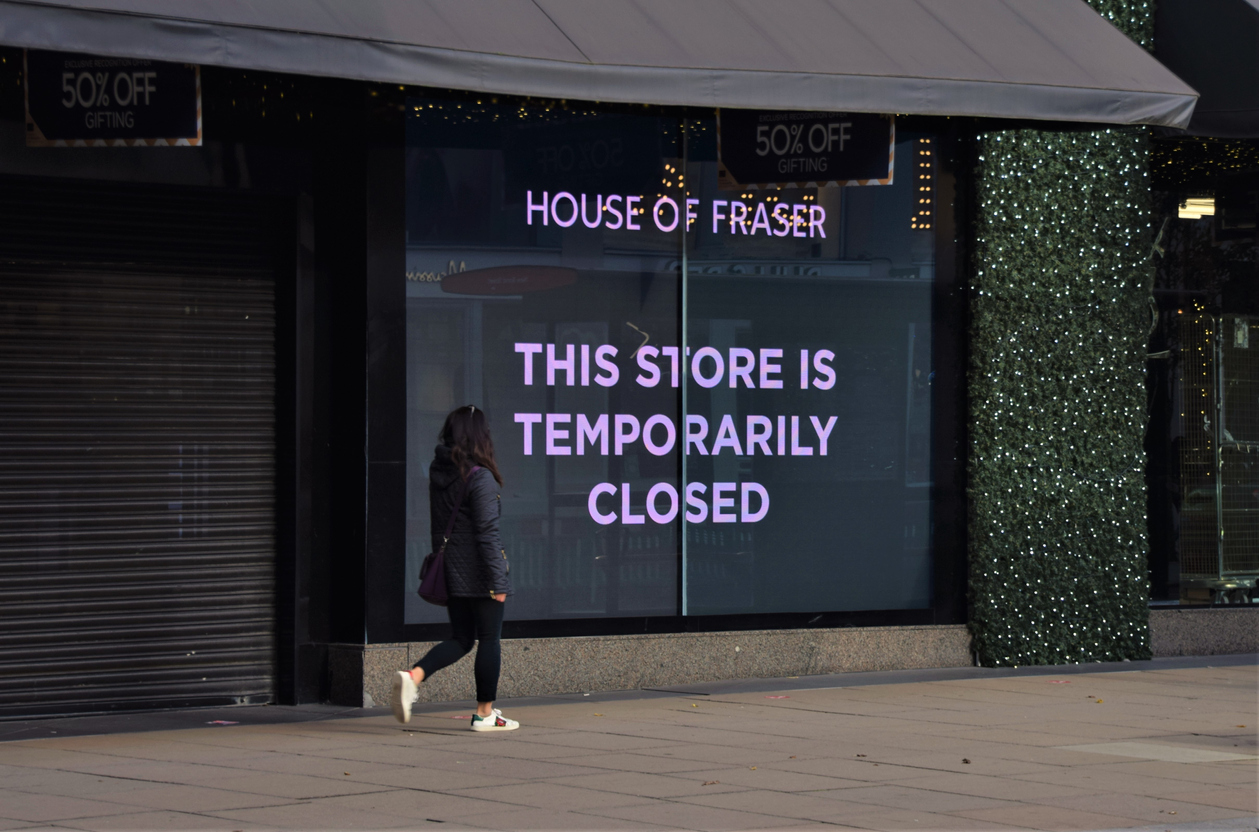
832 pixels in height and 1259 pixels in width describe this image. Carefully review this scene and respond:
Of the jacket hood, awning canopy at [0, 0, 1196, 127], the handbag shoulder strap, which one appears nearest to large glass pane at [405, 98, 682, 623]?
awning canopy at [0, 0, 1196, 127]

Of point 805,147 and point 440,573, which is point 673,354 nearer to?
point 805,147

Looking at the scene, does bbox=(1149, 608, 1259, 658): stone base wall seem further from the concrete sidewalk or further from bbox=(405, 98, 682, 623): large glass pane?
bbox=(405, 98, 682, 623): large glass pane

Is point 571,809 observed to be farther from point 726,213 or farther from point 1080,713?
point 726,213

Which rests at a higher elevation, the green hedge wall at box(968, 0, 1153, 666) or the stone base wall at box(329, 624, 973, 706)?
the green hedge wall at box(968, 0, 1153, 666)

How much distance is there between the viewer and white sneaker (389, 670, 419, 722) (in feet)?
29.1

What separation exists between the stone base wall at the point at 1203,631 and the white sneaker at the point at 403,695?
6743 mm

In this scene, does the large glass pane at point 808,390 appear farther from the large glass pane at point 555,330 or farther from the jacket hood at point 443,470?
the jacket hood at point 443,470

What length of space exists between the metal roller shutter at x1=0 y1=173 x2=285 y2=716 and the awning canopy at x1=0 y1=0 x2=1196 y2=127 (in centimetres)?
193

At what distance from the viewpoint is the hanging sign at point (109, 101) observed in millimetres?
9242

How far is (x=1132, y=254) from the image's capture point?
13.1 meters

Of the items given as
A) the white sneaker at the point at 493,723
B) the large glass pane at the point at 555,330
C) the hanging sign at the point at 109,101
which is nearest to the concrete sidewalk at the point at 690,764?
the white sneaker at the point at 493,723

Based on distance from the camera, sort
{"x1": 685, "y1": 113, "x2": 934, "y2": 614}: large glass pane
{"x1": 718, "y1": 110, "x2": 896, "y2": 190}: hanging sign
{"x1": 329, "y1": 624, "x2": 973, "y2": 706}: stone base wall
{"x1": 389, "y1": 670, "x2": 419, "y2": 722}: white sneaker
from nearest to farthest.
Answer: {"x1": 389, "y1": 670, "x2": 419, "y2": 722}: white sneaker → {"x1": 329, "y1": 624, "x2": 973, "y2": 706}: stone base wall → {"x1": 718, "y1": 110, "x2": 896, "y2": 190}: hanging sign → {"x1": 685, "y1": 113, "x2": 934, "y2": 614}: large glass pane

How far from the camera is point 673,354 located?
11648mm

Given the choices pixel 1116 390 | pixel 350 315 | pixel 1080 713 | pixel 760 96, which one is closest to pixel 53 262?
pixel 350 315
